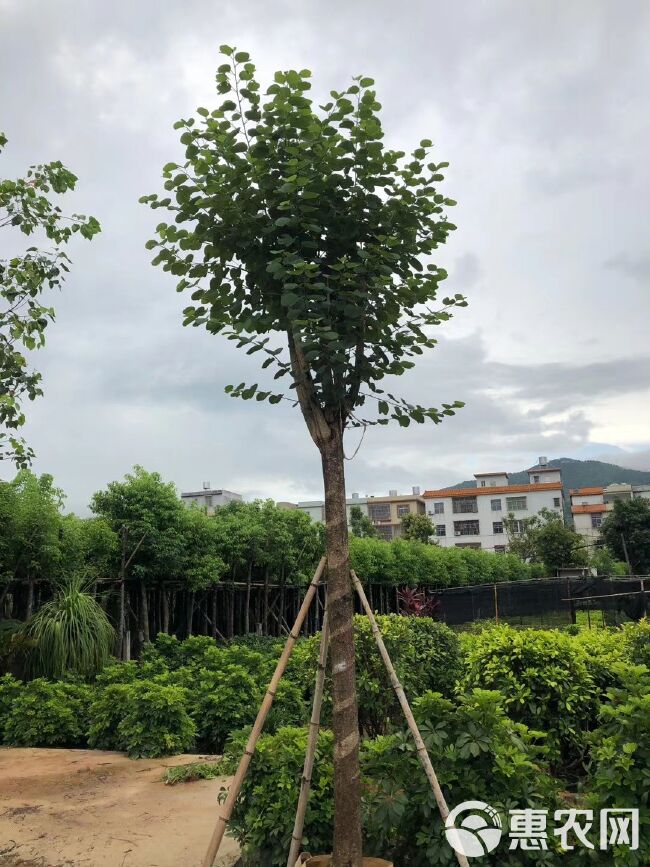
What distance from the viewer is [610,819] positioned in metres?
3.11

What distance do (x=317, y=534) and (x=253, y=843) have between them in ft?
41.6

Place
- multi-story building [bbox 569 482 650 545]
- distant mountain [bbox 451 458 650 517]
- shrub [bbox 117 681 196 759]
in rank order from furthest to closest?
1. distant mountain [bbox 451 458 650 517]
2. multi-story building [bbox 569 482 650 545]
3. shrub [bbox 117 681 196 759]

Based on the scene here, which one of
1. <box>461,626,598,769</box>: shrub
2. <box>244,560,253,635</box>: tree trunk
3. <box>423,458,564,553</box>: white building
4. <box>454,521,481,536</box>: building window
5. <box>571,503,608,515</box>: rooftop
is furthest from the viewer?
<box>571,503,608,515</box>: rooftop

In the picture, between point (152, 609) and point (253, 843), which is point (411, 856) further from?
point (152, 609)

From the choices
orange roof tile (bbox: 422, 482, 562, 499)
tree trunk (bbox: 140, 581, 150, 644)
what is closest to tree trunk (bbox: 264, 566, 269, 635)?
tree trunk (bbox: 140, 581, 150, 644)

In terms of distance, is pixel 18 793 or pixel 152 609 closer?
pixel 18 793

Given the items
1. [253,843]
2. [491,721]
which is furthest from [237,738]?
[491,721]

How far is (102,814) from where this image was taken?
4.85 m

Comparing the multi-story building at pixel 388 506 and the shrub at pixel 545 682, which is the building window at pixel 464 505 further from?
the shrub at pixel 545 682

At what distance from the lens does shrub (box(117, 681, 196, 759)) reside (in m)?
6.50

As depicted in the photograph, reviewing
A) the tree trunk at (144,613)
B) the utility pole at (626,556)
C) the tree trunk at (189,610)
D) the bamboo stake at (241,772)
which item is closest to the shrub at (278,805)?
the bamboo stake at (241,772)

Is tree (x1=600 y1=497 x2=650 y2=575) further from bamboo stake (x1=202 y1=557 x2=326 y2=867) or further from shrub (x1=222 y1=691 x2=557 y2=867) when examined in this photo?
bamboo stake (x1=202 y1=557 x2=326 y2=867)

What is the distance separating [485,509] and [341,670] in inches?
2262

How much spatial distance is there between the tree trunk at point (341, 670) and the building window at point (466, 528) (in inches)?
2252
